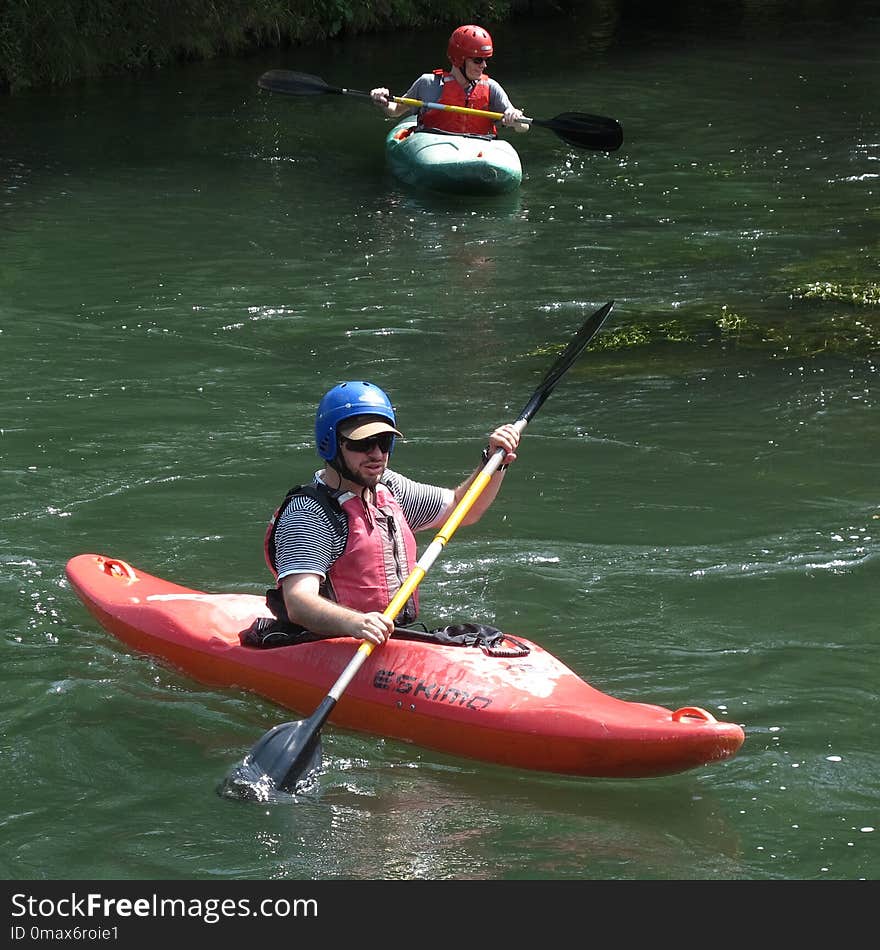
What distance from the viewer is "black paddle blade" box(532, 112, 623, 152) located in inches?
501

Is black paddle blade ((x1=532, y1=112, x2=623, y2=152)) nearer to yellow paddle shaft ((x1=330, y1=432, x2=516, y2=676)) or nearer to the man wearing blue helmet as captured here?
yellow paddle shaft ((x1=330, y1=432, x2=516, y2=676))

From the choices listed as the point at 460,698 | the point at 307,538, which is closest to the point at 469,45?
the point at 307,538

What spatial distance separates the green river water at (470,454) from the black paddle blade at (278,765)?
0.33 feet

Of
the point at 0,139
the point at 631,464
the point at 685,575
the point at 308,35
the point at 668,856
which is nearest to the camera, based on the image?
the point at 668,856

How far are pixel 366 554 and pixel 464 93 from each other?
29.1ft

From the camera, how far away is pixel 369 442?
17.0ft

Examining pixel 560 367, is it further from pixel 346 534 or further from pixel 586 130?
pixel 586 130

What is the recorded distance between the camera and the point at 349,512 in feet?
17.3

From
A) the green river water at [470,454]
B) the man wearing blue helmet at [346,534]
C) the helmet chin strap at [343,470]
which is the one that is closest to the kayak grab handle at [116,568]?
the green river water at [470,454]

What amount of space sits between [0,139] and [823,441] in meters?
10.1

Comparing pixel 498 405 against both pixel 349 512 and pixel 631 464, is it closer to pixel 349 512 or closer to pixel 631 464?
pixel 631 464

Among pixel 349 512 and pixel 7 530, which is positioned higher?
pixel 349 512
